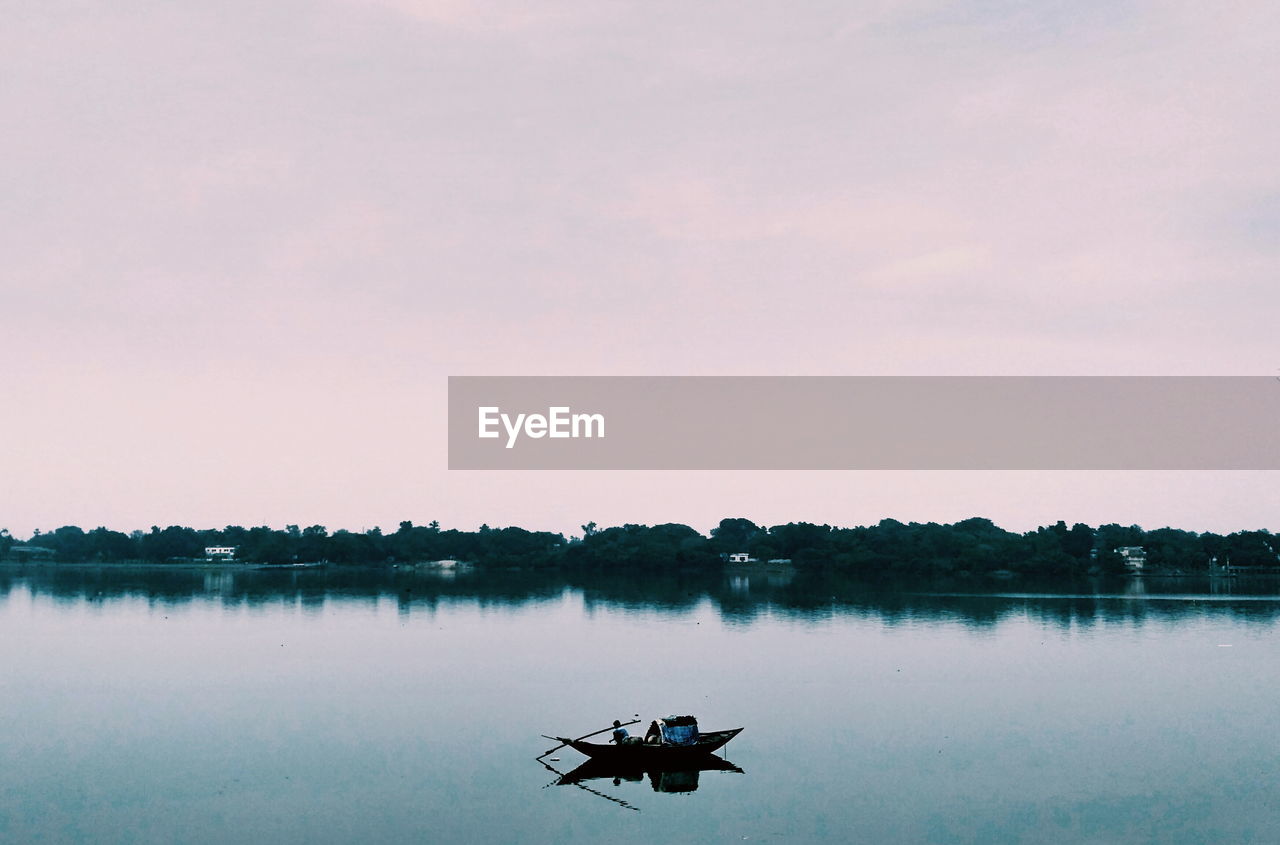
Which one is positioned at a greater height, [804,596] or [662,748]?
[662,748]

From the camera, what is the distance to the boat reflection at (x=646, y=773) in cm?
4388

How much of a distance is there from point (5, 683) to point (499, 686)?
3310 centimetres

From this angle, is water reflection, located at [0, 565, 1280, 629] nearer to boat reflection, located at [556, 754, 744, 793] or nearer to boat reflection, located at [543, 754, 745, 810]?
boat reflection, located at [556, 754, 744, 793]

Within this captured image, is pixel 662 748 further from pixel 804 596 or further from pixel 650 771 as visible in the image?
pixel 804 596

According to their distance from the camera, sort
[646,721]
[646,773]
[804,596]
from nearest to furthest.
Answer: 1. [646,773]
2. [646,721]
3. [804,596]

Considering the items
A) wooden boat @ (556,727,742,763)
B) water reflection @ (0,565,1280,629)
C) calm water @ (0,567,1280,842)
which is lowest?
water reflection @ (0,565,1280,629)

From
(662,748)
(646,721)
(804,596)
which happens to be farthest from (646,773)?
(804,596)

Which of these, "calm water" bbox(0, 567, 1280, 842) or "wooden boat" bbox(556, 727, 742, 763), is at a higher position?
"wooden boat" bbox(556, 727, 742, 763)

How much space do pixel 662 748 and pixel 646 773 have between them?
1.38 meters

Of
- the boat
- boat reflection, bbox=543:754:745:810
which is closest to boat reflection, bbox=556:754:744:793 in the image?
boat reflection, bbox=543:754:745:810

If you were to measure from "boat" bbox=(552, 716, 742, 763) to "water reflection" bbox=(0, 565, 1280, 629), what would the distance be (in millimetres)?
67850

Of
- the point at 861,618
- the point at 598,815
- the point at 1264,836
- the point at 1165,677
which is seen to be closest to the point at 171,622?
the point at 861,618

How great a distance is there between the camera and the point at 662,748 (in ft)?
149

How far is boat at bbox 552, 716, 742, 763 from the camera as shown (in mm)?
45375
